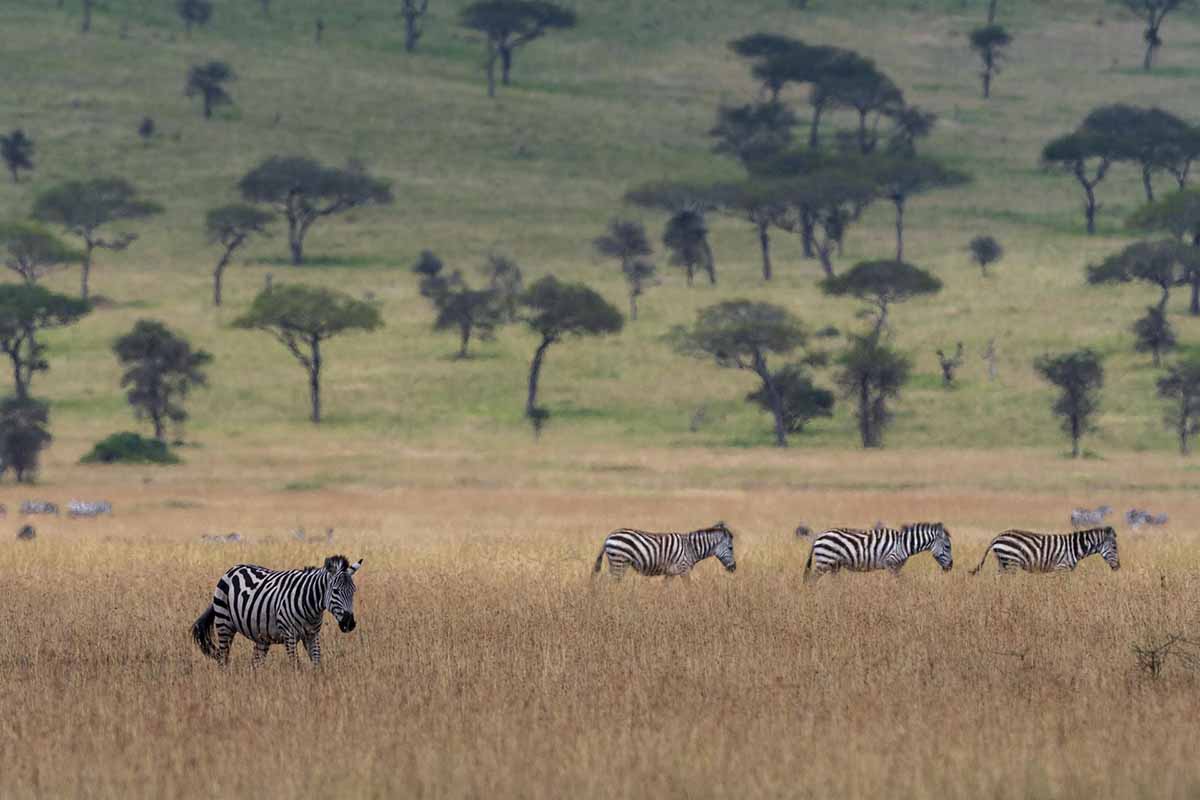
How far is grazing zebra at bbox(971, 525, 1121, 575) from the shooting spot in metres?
21.6

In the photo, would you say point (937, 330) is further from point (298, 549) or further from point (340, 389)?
point (298, 549)

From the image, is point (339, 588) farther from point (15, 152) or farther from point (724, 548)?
point (15, 152)

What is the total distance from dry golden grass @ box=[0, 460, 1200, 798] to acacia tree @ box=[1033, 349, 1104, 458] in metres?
36.6

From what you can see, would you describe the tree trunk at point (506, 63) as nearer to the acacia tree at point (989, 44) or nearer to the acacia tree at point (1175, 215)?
the acacia tree at point (989, 44)

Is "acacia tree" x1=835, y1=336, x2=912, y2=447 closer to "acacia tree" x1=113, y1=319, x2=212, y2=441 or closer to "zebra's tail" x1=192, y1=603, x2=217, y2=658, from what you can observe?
"acacia tree" x1=113, y1=319, x2=212, y2=441

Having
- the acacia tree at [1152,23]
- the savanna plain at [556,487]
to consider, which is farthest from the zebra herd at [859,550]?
the acacia tree at [1152,23]

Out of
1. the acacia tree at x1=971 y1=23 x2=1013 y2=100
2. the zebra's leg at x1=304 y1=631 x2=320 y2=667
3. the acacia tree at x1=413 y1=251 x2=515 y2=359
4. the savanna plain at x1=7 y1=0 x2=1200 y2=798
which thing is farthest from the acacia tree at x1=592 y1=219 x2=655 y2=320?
the zebra's leg at x1=304 y1=631 x2=320 y2=667

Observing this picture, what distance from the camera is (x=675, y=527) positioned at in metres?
33.8

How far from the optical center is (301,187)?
343 ft

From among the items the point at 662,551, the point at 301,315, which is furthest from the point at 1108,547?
the point at 301,315

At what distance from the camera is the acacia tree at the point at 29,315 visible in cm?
7219

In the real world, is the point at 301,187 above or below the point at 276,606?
above

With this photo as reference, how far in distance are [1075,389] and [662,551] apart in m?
42.9

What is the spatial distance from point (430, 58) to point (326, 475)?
11876cm
